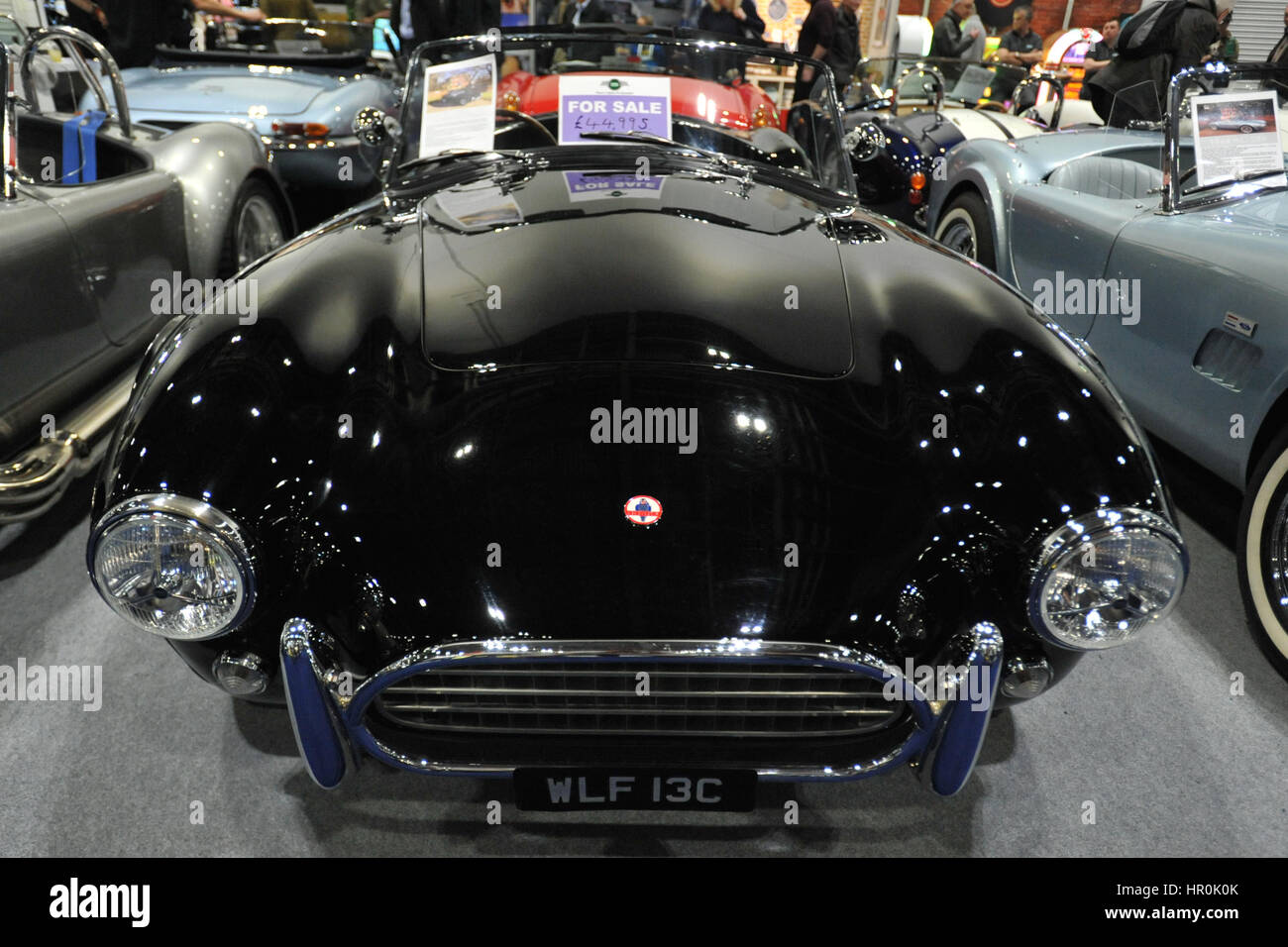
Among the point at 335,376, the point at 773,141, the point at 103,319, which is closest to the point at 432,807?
the point at 335,376

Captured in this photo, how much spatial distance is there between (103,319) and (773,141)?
6.43 feet

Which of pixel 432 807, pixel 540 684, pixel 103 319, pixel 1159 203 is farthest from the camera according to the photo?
pixel 1159 203

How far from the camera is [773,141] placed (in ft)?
8.65

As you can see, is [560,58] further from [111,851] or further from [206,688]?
[111,851]

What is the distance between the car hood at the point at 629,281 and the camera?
152 centimetres

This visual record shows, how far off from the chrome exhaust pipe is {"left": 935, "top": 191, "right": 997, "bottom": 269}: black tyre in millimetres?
2999

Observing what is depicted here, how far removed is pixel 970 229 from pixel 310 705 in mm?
3455

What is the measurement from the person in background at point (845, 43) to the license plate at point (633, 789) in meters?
7.16

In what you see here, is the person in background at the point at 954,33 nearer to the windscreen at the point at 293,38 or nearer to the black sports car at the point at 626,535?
the windscreen at the point at 293,38

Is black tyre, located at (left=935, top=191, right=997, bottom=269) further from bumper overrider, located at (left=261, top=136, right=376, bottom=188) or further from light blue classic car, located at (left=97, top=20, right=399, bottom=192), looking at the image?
bumper overrider, located at (left=261, top=136, right=376, bottom=188)

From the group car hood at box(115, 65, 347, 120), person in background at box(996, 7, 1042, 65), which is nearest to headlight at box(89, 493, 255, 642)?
car hood at box(115, 65, 347, 120)

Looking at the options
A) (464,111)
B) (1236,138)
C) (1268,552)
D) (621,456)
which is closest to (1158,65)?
(1236,138)

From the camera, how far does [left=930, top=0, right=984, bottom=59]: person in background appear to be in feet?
30.5

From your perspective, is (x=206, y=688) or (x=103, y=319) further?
(x=103, y=319)
